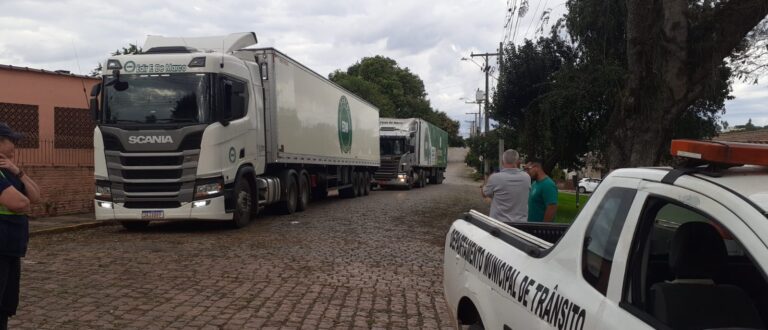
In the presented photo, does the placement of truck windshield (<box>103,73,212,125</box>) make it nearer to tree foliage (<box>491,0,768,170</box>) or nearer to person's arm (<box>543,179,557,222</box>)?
person's arm (<box>543,179,557,222</box>)

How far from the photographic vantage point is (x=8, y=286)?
4520 mm

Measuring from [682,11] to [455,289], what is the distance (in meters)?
7.46

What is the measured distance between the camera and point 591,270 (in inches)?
102

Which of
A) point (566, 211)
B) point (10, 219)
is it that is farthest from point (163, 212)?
point (566, 211)

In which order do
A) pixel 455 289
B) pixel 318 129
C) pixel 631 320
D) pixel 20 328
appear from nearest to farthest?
pixel 631 320
pixel 455 289
pixel 20 328
pixel 318 129

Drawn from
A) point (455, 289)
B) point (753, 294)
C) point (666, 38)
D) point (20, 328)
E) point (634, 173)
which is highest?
point (666, 38)

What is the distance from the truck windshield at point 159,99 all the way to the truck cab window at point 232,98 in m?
0.32

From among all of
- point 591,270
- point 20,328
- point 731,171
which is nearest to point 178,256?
point 20,328

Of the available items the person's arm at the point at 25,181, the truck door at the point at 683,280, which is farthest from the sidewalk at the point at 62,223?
the truck door at the point at 683,280

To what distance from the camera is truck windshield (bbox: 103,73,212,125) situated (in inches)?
456

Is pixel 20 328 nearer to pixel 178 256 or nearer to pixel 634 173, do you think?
pixel 178 256

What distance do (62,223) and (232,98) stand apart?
15.7 feet

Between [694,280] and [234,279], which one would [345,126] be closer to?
[234,279]

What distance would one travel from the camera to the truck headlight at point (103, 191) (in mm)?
11662
